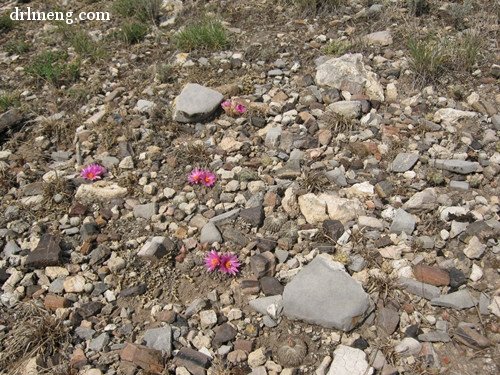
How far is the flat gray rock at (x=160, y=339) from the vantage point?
148 inches

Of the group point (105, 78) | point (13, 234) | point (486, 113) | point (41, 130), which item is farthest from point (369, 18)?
point (13, 234)

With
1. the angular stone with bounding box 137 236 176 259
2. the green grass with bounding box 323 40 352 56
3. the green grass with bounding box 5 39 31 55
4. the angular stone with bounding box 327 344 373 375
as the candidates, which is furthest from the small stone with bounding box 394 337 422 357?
the green grass with bounding box 5 39 31 55

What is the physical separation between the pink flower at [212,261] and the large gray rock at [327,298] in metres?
0.60

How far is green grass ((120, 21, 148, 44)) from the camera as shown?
7.18 meters

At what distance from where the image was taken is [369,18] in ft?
22.3

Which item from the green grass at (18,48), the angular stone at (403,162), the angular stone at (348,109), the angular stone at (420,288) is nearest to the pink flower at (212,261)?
the angular stone at (420,288)

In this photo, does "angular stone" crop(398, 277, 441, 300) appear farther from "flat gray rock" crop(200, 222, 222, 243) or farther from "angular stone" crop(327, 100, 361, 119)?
"angular stone" crop(327, 100, 361, 119)

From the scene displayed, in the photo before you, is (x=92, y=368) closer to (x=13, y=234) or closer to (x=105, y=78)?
(x=13, y=234)

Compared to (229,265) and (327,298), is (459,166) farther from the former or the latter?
(229,265)

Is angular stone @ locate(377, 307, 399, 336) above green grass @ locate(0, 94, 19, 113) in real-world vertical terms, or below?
above

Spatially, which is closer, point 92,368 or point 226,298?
point 92,368

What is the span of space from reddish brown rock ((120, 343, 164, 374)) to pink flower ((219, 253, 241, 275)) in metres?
0.84

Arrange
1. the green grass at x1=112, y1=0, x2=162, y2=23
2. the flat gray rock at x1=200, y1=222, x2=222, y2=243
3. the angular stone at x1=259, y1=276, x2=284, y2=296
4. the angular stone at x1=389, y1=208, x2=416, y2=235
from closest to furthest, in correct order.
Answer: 1. the angular stone at x1=259, y1=276, x2=284, y2=296
2. the angular stone at x1=389, y1=208, x2=416, y2=235
3. the flat gray rock at x1=200, y1=222, x2=222, y2=243
4. the green grass at x1=112, y1=0, x2=162, y2=23

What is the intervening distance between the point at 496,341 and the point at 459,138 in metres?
2.13
